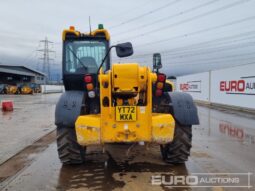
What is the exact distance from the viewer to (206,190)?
4387 millimetres

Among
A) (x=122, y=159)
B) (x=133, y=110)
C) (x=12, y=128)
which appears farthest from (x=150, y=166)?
(x=12, y=128)

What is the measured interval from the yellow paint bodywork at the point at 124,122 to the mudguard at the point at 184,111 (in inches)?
21.8

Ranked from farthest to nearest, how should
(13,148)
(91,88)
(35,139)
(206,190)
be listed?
(35,139)
(13,148)
(91,88)
(206,190)

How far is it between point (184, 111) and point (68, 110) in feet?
7.24

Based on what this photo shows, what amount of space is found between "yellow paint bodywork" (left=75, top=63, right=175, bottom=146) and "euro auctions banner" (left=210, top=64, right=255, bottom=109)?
13607 millimetres

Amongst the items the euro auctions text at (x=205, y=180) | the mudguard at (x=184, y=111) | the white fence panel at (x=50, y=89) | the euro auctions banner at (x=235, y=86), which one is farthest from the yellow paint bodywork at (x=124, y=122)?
the white fence panel at (x=50, y=89)

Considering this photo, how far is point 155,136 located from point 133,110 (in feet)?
1.91

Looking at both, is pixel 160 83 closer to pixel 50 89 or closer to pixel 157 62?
pixel 157 62

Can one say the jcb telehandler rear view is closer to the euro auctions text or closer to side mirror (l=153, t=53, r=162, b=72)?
side mirror (l=153, t=53, r=162, b=72)

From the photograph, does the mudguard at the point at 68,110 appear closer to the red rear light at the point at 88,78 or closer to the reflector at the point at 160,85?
the red rear light at the point at 88,78

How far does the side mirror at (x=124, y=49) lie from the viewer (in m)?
4.72

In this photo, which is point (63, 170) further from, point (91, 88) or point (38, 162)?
point (91, 88)

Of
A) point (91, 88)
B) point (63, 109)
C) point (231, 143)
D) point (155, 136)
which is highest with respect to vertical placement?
point (91, 88)

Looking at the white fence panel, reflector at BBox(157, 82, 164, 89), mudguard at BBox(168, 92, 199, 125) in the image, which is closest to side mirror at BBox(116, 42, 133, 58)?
reflector at BBox(157, 82, 164, 89)
